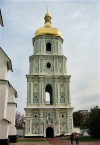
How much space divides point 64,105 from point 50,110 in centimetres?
279

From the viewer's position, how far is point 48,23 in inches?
1914

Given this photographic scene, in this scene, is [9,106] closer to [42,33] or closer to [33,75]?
[33,75]

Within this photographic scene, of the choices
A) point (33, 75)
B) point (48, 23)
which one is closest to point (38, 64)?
point (33, 75)

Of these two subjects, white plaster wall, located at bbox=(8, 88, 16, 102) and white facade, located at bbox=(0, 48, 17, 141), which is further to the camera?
white plaster wall, located at bbox=(8, 88, 16, 102)

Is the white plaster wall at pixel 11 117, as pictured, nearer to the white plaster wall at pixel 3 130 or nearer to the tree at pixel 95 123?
the white plaster wall at pixel 3 130

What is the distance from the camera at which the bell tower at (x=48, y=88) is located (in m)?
38.5

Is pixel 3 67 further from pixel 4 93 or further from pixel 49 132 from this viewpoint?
pixel 49 132

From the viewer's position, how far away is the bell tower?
3847 centimetres

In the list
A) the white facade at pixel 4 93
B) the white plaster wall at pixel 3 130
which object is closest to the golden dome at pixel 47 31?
the white facade at pixel 4 93

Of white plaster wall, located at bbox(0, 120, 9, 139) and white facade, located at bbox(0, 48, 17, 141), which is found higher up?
white facade, located at bbox(0, 48, 17, 141)

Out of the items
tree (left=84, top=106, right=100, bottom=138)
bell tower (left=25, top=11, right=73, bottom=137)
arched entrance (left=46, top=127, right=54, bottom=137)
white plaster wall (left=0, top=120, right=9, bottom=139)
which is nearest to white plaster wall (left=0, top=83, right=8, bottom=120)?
white plaster wall (left=0, top=120, right=9, bottom=139)

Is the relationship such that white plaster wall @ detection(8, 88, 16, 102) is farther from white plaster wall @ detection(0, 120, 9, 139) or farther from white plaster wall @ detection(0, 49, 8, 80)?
white plaster wall @ detection(0, 120, 9, 139)

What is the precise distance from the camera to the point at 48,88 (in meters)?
45.6

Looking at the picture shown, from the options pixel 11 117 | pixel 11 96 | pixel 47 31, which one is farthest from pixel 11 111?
pixel 47 31
